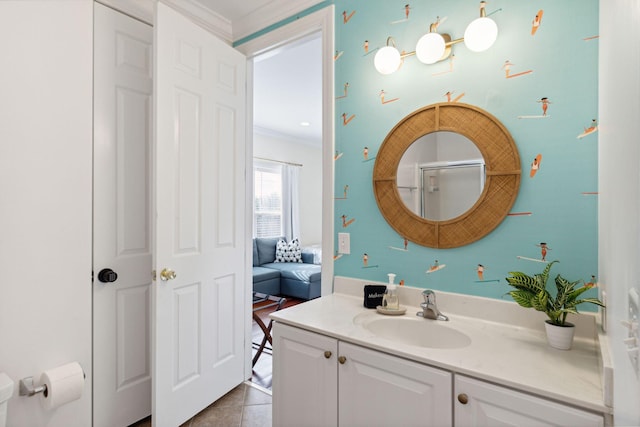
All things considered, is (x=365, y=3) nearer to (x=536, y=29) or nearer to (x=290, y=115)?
(x=536, y=29)

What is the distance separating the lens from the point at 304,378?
4.23 feet

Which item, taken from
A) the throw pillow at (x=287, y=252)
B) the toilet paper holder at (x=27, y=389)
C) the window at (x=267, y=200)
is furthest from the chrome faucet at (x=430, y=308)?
the window at (x=267, y=200)

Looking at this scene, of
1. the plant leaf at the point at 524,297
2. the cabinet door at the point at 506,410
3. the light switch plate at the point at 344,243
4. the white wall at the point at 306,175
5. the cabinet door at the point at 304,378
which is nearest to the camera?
the cabinet door at the point at 506,410

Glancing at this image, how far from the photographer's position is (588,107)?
3.80ft

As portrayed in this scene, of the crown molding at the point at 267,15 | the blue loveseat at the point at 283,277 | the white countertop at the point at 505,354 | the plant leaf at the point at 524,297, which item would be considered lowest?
the blue loveseat at the point at 283,277

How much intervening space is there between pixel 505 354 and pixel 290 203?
4851 millimetres

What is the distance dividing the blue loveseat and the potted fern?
11.4ft

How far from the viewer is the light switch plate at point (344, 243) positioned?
1.73m

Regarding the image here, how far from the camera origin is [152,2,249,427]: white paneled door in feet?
5.35

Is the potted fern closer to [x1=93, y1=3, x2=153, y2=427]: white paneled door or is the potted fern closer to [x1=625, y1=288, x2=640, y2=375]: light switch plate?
[x1=625, y1=288, x2=640, y2=375]: light switch plate

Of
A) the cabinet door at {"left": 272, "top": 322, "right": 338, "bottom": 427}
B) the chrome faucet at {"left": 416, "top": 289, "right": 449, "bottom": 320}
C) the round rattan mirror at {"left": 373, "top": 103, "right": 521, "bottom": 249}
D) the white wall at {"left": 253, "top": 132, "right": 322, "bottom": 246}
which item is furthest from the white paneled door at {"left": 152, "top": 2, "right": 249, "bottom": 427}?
the white wall at {"left": 253, "top": 132, "right": 322, "bottom": 246}

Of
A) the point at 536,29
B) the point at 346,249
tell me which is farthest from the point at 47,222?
the point at 536,29

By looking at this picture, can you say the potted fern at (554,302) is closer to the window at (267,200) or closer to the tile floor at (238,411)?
the tile floor at (238,411)

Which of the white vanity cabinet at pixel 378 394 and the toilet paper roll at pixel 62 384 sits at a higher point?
the white vanity cabinet at pixel 378 394
